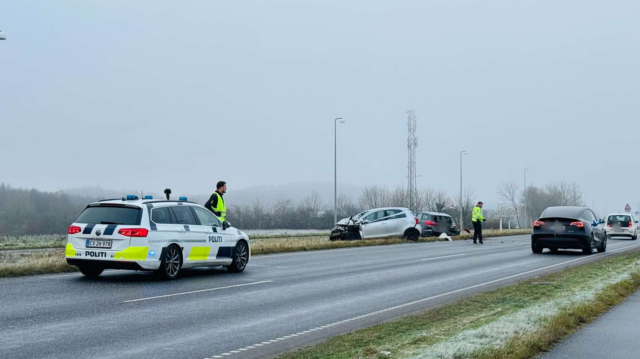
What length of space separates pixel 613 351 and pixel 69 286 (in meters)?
9.47

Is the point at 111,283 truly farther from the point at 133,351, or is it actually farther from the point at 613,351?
the point at 613,351

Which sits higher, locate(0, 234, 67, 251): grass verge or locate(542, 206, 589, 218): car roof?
locate(542, 206, 589, 218): car roof

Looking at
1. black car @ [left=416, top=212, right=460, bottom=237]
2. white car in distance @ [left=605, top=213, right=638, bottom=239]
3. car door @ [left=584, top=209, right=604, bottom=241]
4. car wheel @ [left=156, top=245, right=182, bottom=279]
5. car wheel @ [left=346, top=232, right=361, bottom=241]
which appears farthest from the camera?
white car in distance @ [left=605, top=213, right=638, bottom=239]

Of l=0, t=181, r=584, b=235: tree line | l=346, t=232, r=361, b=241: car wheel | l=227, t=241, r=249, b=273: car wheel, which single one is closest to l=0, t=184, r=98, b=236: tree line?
l=0, t=181, r=584, b=235: tree line

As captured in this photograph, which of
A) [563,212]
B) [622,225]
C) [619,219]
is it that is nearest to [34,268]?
[563,212]

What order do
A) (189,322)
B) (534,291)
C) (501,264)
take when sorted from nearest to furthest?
(189,322), (534,291), (501,264)

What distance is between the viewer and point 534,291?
44.0 ft

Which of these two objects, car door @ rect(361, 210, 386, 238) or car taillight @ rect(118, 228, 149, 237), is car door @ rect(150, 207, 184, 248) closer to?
car taillight @ rect(118, 228, 149, 237)

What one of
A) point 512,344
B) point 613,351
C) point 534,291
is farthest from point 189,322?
point 534,291

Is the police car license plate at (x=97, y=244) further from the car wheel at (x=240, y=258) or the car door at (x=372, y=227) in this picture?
the car door at (x=372, y=227)

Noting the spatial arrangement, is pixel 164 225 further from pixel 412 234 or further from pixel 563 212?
pixel 412 234

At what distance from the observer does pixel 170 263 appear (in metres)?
15.2

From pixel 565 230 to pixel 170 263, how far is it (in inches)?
610

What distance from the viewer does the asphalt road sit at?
827 centimetres
